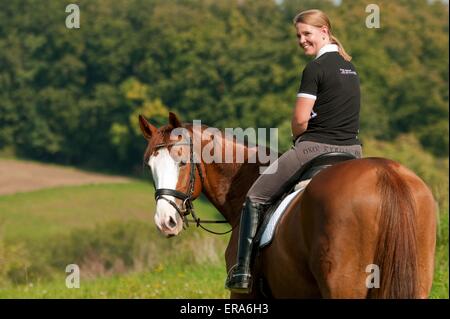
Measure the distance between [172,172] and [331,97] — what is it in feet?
4.76

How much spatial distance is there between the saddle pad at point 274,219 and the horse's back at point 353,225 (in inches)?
27.8

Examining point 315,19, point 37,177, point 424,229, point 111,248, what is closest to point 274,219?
point 424,229

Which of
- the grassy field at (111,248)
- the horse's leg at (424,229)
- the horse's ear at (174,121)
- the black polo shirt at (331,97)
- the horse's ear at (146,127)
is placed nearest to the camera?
the horse's leg at (424,229)

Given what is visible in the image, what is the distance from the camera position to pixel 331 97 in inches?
275

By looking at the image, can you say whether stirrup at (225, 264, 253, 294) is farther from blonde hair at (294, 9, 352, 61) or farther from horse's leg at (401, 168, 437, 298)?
blonde hair at (294, 9, 352, 61)

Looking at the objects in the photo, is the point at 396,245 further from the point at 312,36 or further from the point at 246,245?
the point at 312,36

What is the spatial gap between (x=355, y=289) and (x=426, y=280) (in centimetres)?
48

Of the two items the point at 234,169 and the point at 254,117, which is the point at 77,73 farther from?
the point at 234,169

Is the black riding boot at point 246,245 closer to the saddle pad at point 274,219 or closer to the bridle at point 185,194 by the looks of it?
the saddle pad at point 274,219

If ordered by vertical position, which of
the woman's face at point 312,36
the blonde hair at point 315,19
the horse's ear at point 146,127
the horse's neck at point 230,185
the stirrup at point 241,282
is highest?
the blonde hair at point 315,19

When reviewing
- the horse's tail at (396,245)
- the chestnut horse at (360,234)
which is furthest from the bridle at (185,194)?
the horse's tail at (396,245)

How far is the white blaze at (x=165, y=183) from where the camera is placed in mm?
7371

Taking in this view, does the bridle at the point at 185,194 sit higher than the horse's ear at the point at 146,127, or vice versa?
the horse's ear at the point at 146,127

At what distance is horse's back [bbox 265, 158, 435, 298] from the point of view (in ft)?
19.2
